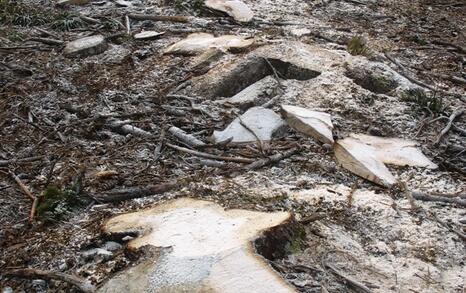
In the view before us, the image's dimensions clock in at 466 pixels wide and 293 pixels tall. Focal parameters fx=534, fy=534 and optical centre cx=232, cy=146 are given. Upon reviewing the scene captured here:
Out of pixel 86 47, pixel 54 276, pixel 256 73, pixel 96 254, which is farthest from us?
pixel 86 47

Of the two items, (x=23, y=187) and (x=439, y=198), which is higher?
(x=439, y=198)

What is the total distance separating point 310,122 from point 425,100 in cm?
93

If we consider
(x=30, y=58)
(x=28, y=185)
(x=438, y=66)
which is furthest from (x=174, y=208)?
(x=438, y=66)

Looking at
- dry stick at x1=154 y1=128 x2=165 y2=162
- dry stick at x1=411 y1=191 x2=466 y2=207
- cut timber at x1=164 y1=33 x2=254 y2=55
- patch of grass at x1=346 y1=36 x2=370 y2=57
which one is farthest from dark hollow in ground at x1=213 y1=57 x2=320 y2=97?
dry stick at x1=411 y1=191 x2=466 y2=207

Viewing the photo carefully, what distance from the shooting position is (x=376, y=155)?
3021 millimetres

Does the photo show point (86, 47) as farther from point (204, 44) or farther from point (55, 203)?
point (55, 203)

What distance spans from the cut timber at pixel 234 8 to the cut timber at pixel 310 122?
6.13 feet

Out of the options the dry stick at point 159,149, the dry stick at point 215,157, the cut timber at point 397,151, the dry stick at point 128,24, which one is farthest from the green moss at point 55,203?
the dry stick at point 128,24

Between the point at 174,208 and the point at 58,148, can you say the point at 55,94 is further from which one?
the point at 174,208

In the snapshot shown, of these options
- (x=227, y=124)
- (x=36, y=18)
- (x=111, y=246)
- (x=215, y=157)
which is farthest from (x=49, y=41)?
(x=111, y=246)

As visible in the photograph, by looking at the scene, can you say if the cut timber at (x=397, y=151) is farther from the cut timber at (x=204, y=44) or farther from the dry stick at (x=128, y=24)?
the dry stick at (x=128, y=24)

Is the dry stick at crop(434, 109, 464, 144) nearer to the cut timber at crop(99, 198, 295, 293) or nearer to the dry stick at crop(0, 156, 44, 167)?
the cut timber at crop(99, 198, 295, 293)

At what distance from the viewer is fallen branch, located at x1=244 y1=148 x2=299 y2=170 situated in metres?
2.80

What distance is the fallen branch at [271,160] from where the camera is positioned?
2801 mm
